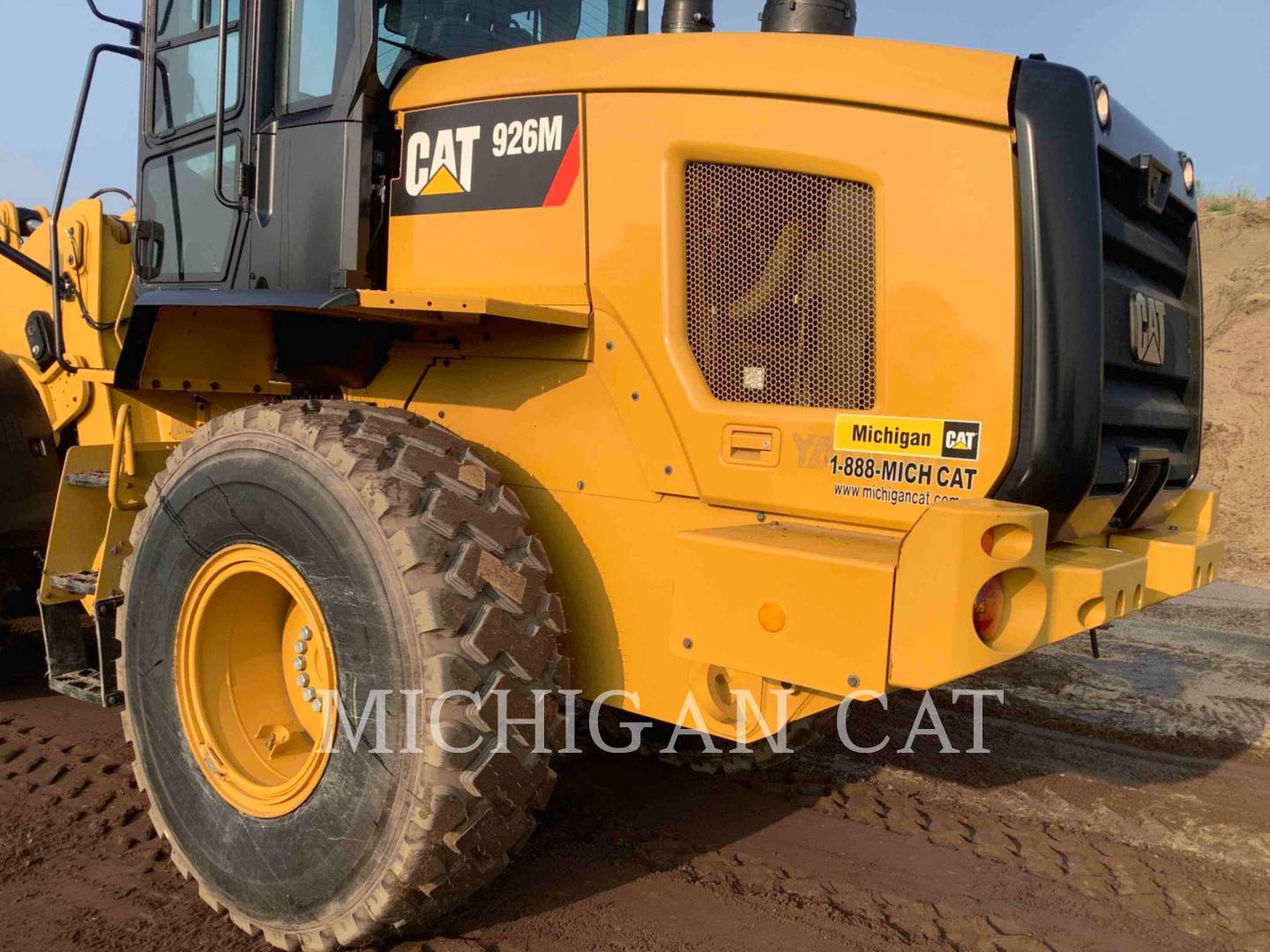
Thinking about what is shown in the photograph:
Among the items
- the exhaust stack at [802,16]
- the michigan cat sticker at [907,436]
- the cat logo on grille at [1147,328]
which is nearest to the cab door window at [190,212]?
the exhaust stack at [802,16]

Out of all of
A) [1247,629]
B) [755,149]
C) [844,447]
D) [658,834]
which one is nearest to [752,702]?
[844,447]

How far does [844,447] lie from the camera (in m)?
2.60

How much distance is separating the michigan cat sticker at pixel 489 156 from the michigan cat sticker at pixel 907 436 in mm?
1019

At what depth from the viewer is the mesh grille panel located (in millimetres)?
2621

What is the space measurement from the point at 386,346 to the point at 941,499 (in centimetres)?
179

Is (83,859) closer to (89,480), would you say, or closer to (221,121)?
(89,480)

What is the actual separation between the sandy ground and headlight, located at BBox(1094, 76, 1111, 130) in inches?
85.1

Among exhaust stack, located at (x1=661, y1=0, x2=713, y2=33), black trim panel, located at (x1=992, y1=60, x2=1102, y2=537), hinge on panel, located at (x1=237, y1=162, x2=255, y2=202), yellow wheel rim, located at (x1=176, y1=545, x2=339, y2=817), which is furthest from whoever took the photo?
exhaust stack, located at (x1=661, y1=0, x2=713, y2=33)

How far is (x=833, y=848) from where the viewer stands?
345 centimetres

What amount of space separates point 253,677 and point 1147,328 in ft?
9.16

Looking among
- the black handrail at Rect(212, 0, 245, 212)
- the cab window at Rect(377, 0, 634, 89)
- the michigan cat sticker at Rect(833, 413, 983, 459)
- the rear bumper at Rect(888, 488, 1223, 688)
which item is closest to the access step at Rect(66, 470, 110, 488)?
the black handrail at Rect(212, 0, 245, 212)

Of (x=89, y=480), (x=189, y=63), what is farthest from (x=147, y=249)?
(x=89, y=480)

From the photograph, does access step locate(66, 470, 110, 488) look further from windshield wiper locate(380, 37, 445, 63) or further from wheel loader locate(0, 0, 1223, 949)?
windshield wiper locate(380, 37, 445, 63)

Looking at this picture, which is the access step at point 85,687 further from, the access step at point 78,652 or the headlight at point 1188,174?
the headlight at point 1188,174
